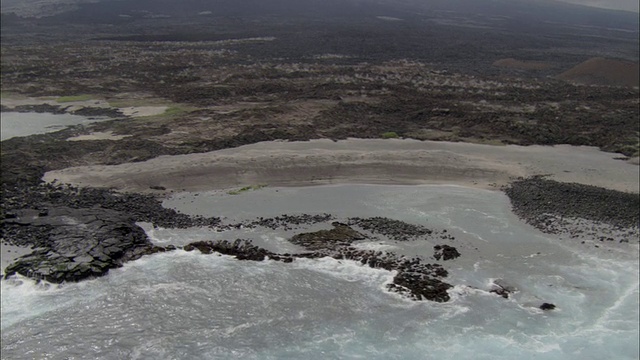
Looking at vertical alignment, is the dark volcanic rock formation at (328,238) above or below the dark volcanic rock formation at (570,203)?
below

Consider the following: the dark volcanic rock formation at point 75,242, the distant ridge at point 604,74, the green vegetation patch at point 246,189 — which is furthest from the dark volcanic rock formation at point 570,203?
the distant ridge at point 604,74

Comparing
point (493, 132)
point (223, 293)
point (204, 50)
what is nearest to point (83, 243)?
point (223, 293)

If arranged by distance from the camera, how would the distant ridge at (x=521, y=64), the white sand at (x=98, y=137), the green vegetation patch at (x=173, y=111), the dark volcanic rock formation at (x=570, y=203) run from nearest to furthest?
the dark volcanic rock formation at (x=570, y=203)
the white sand at (x=98, y=137)
the green vegetation patch at (x=173, y=111)
the distant ridge at (x=521, y=64)

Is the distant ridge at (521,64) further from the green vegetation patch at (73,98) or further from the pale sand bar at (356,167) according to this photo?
the green vegetation patch at (73,98)

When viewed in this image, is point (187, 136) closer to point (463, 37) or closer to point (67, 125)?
point (67, 125)

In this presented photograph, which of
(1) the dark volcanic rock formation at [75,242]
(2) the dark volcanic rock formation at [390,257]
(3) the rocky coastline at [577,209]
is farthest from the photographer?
(3) the rocky coastline at [577,209]

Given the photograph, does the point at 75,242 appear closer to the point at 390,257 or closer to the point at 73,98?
the point at 390,257

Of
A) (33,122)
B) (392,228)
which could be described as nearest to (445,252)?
(392,228)
